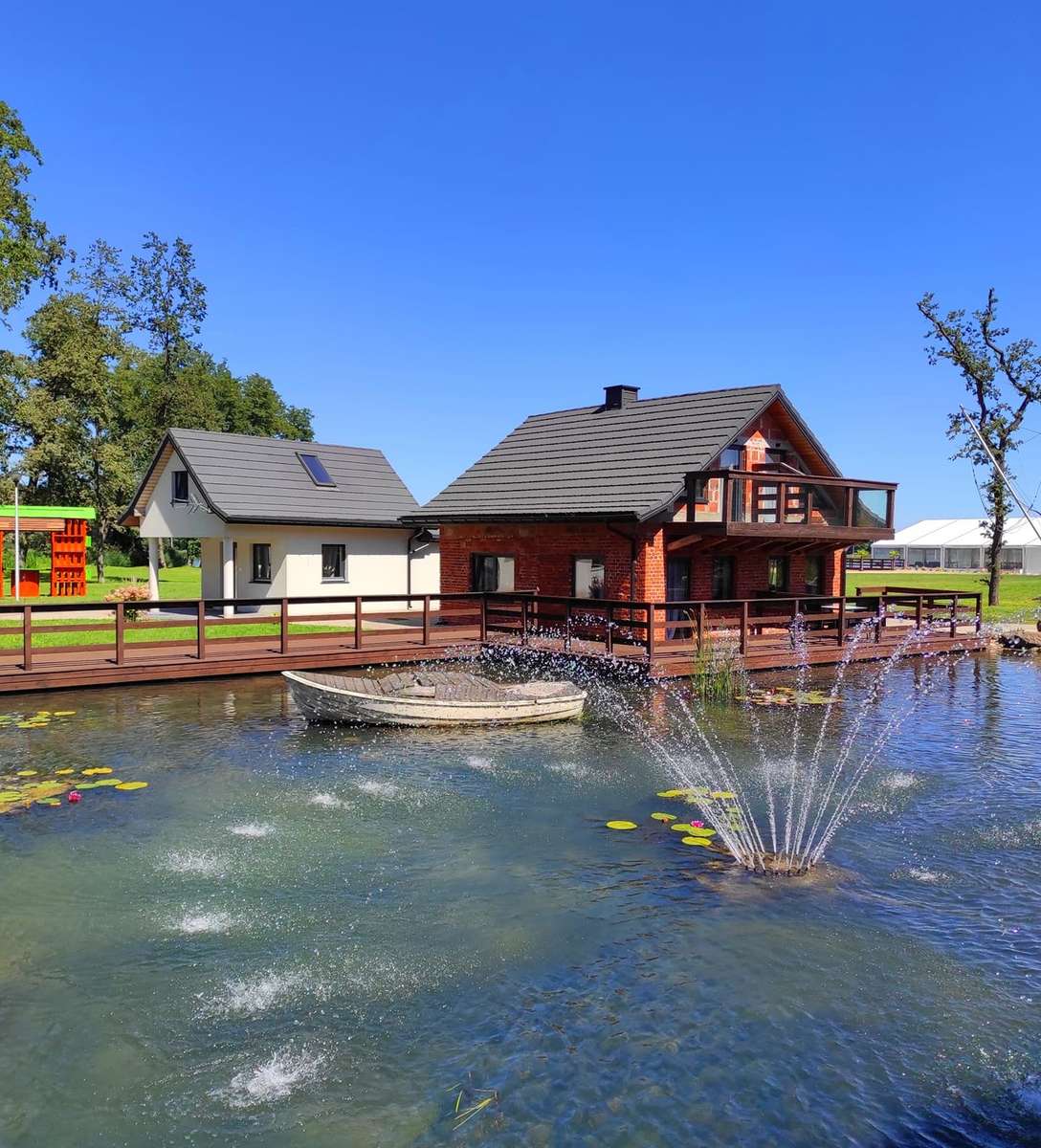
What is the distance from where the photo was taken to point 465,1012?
6004mm

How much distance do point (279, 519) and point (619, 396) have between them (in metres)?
11.1

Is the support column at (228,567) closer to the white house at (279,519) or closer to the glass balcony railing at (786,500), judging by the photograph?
the white house at (279,519)

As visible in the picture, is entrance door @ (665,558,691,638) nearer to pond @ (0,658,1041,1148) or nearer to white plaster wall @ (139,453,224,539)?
pond @ (0,658,1041,1148)

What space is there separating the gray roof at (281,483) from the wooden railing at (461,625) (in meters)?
3.09

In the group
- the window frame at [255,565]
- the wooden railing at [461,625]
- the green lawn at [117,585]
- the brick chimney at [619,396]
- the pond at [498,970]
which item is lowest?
the pond at [498,970]

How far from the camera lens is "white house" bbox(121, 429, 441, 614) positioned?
27703 millimetres

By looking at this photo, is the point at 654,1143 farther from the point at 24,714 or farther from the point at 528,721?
the point at 24,714

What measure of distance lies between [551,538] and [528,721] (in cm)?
1044

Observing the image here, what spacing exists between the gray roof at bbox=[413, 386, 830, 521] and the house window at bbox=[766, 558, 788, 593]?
326 cm

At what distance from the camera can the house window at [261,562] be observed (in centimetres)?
2859

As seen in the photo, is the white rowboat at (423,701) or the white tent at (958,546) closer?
the white rowboat at (423,701)

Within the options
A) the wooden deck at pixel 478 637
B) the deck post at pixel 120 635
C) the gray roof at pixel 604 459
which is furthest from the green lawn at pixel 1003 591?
the deck post at pixel 120 635

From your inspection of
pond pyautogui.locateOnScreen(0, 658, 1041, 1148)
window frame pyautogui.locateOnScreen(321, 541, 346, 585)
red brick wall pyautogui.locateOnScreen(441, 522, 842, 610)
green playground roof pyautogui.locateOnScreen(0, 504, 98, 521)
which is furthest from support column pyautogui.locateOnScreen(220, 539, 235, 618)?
pond pyautogui.locateOnScreen(0, 658, 1041, 1148)

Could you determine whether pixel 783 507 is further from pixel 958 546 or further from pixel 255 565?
pixel 958 546
